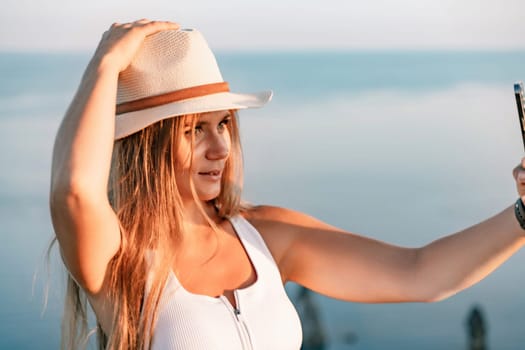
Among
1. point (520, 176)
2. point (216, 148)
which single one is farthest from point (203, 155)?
point (520, 176)

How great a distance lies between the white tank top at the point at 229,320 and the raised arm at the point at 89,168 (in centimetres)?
19

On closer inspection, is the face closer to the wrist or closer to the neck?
the neck

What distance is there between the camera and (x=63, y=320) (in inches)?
102

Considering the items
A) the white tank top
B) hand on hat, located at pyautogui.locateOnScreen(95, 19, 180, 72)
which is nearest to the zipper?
the white tank top

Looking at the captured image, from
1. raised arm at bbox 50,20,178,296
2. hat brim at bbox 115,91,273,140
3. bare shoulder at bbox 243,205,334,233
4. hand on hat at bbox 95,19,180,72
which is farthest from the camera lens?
bare shoulder at bbox 243,205,334,233

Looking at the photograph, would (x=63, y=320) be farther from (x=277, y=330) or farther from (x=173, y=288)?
(x=277, y=330)

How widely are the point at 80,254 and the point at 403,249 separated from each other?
81cm

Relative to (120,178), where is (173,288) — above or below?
below

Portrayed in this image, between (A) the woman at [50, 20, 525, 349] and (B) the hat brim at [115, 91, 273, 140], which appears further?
(B) the hat brim at [115, 91, 273, 140]

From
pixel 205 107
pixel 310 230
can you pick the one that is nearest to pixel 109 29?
pixel 205 107

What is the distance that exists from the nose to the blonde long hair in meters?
0.06

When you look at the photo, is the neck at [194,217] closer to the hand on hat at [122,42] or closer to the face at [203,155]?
the face at [203,155]

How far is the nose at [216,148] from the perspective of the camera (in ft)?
7.98

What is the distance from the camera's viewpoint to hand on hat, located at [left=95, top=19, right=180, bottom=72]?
2.30m
